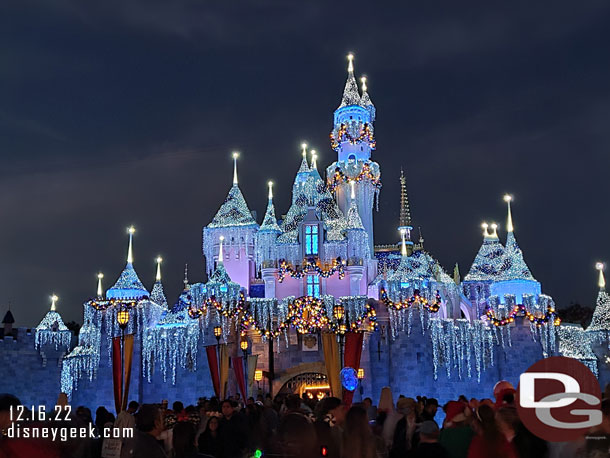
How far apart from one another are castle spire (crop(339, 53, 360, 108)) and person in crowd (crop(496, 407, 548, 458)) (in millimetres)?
30371

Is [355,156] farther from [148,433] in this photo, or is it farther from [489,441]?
[489,441]

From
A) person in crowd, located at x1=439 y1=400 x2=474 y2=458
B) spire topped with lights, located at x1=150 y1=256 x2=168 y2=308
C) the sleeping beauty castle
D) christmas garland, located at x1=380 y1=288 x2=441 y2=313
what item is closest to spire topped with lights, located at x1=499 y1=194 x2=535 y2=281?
the sleeping beauty castle

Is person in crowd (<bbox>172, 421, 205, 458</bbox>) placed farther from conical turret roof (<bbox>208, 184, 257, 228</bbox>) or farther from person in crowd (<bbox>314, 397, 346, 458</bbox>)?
conical turret roof (<bbox>208, 184, 257, 228</bbox>)

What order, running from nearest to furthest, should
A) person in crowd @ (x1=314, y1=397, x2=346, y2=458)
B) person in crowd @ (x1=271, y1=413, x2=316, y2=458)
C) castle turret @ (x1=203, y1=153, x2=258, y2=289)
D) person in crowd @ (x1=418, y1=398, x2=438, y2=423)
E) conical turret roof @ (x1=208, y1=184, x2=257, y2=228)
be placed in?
person in crowd @ (x1=271, y1=413, x2=316, y2=458), person in crowd @ (x1=314, y1=397, x2=346, y2=458), person in crowd @ (x1=418, y1=398, x2=438, y2=423), castle turret @ (x1=203, y1=153, x2=258, y2=289), conical turret roof @ (x1=208, y1=184, x2=257, y2=228)

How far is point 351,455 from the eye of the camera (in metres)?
6.00

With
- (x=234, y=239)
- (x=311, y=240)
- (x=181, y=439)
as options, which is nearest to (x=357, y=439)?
(x=181, y=439)

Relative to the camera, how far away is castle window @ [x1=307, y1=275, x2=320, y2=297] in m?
32.6

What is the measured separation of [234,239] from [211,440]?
25.4 m

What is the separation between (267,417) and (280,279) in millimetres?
21155

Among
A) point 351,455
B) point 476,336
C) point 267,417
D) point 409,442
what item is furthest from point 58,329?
point 351,455

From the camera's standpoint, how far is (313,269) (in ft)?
105

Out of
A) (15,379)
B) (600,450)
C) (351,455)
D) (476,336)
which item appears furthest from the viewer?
(15,379)

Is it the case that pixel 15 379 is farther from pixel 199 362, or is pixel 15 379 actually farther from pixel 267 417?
pixel 267 417

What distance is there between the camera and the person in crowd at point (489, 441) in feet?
20.3
